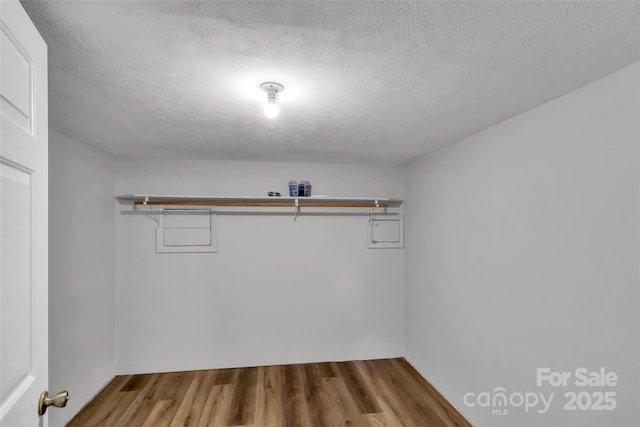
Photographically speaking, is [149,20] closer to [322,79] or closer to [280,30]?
[280,30]

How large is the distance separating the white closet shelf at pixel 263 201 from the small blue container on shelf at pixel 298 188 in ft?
0.19

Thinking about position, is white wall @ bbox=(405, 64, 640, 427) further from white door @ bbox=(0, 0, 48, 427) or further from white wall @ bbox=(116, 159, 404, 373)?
white door @ bbox=(0, 0, 48, 427)

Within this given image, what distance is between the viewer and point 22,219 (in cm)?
81

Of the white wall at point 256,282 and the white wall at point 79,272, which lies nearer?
the white wall at point 79,272

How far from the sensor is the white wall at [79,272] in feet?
7.02

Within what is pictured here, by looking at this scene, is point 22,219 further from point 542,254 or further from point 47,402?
point 542,254

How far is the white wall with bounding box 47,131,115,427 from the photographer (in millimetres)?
2141

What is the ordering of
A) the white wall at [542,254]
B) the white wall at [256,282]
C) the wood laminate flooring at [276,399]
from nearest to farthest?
the white wall at [542,254] < the wood laminate flooring at [276,399] < the white wall at [256,282]

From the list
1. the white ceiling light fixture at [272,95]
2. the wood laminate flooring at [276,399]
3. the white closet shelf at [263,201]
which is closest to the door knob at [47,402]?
the white ceiling light fixture at [272,95]

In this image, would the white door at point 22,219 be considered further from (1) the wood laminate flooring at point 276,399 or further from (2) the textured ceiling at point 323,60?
(1) the wood laminate flooring at point 276,399

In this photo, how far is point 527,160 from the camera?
5.92ft

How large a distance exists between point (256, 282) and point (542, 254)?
2543mm

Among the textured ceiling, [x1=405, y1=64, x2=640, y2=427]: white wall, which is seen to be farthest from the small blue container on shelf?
[x1=405, y1=64, x2=640, y2=427]: white wall

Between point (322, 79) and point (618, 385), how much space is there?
194cm
